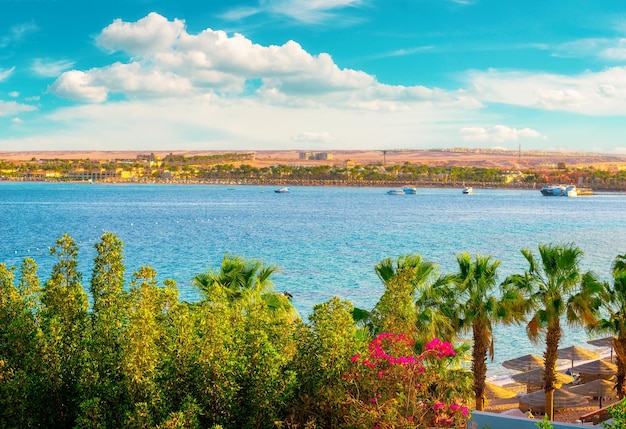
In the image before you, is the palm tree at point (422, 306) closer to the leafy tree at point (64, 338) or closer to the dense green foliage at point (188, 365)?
the dense green foliage at point (188, 365)

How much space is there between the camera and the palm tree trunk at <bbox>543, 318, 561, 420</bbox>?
832 inches

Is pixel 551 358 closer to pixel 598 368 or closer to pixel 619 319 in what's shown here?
pixel 619 319

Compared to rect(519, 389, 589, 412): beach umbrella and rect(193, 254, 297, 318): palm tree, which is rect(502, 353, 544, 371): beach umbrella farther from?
rect(193, 254, 297, 318): palm tree

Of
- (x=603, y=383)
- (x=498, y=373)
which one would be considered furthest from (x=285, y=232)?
(x=603, y=383)

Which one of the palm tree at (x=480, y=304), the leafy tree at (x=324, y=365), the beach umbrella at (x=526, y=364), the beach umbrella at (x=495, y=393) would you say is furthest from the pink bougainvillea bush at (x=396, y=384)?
the beach umbrella at (x=526, y=364)

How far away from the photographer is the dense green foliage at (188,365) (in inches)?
431

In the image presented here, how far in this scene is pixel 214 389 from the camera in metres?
11.2

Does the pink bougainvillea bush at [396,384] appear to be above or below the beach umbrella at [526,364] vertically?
above

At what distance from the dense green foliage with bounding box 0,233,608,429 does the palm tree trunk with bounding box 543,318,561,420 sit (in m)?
9.12

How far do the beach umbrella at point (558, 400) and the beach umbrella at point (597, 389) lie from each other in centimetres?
108

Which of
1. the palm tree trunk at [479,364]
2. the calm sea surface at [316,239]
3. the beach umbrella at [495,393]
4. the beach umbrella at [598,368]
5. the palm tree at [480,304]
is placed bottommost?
the calm sea surface at [316,239]

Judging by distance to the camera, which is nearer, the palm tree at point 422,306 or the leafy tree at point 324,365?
the leafy tree at point 324,365

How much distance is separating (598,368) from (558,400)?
4.07 metres

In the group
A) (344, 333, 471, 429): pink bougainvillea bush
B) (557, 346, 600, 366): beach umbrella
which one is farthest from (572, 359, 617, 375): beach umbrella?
(344, 333, 471, 429): pink bougainvillea bush
